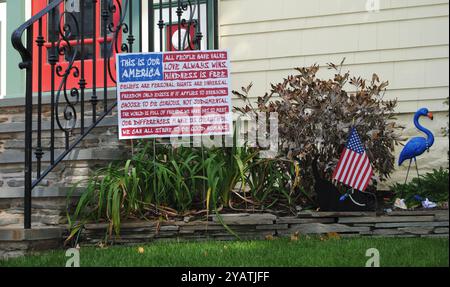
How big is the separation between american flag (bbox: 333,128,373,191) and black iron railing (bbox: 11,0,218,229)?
166cm

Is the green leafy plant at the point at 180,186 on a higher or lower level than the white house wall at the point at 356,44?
lower

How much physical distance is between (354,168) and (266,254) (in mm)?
924

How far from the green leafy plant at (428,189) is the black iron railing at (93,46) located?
76.7 inches

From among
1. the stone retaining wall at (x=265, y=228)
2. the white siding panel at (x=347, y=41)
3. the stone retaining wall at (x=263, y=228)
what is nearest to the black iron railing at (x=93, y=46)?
the white siding panel at (x=347, y=41)

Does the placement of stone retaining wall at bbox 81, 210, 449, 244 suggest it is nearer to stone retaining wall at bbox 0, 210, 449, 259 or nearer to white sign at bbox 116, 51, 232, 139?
stone retaining wall at bbox 0, 210, 449, 259

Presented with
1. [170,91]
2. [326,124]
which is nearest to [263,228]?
[326,124]

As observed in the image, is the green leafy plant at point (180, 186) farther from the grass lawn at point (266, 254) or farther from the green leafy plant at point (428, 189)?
the green leafy plant at point (428, 189)

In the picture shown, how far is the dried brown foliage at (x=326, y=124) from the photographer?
13.7 feet

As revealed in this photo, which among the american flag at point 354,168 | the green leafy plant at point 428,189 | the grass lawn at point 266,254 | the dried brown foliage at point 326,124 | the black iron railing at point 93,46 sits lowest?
the grass lawn at point 266,254

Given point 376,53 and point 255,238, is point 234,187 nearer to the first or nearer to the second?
point 255,238

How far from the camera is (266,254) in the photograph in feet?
10.7

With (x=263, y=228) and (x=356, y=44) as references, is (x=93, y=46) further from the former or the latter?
(x=356, y=44)

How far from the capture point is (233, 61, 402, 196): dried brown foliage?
416 centimetres

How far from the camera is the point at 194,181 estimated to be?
4078 mm
